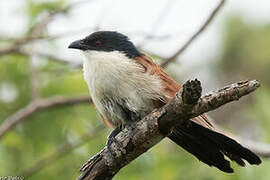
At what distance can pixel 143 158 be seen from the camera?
222 inches

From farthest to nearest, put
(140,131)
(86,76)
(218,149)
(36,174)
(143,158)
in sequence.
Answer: (36,174), (143,158), (86,76), (218,149), (140,131)

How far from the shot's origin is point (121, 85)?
4219mm

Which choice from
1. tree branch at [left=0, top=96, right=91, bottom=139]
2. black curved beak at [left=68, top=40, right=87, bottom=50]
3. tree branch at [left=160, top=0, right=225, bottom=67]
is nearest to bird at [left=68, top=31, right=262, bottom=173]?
black curved beak at [left=68, top=40, right=87, bottom=50]

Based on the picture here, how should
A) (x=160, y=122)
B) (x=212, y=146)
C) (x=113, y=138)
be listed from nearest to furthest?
(x=160, y=122)
(x=113, y=138)
(x=212, y=146)

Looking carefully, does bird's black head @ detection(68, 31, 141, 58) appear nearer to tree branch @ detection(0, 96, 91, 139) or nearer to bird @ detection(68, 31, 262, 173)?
bird @ detection(68, 31, 262, 173)

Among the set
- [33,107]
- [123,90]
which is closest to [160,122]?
[123,90]

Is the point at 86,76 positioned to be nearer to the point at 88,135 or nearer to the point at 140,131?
the point at 140,131

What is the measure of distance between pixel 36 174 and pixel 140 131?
2.71 m

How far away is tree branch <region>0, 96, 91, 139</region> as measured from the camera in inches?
224

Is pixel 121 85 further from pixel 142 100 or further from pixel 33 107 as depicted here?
pixel 33 107

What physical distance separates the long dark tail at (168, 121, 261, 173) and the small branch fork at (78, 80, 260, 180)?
0.52m

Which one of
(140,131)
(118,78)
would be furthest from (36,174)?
(140,131)

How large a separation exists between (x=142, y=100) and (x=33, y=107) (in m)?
1.93

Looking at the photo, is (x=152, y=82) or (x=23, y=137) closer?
(x=152, y=82)
